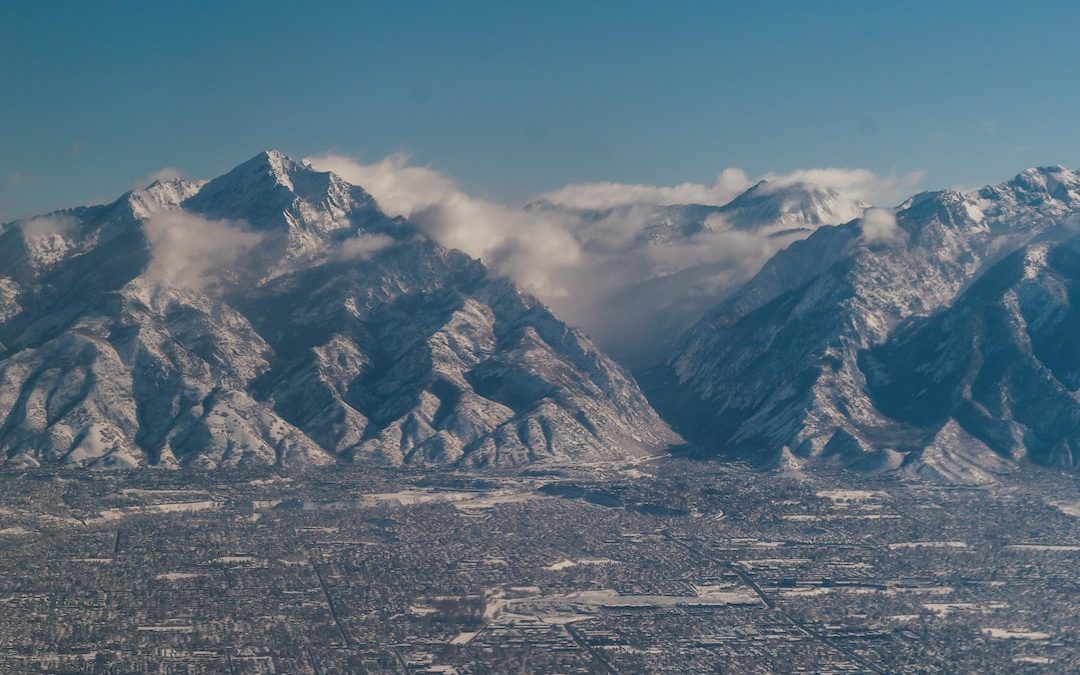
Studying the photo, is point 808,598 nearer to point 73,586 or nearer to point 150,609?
point 150,609

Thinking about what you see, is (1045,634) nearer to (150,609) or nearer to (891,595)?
(891,595)

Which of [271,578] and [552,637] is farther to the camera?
[271,578]

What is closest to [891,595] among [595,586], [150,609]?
[595,586]

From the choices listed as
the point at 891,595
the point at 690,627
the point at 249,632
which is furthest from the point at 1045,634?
the point at 249,632

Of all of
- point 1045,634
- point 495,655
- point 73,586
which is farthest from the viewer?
point 73,586

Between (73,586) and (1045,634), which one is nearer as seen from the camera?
(1045,634)

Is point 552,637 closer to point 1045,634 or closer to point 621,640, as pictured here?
point 621,640

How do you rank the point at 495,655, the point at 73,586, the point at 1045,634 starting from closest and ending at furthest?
the point at 495,655 < the point at 1045,634 < the point at 73,586

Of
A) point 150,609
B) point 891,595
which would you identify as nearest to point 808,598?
point 891,595
